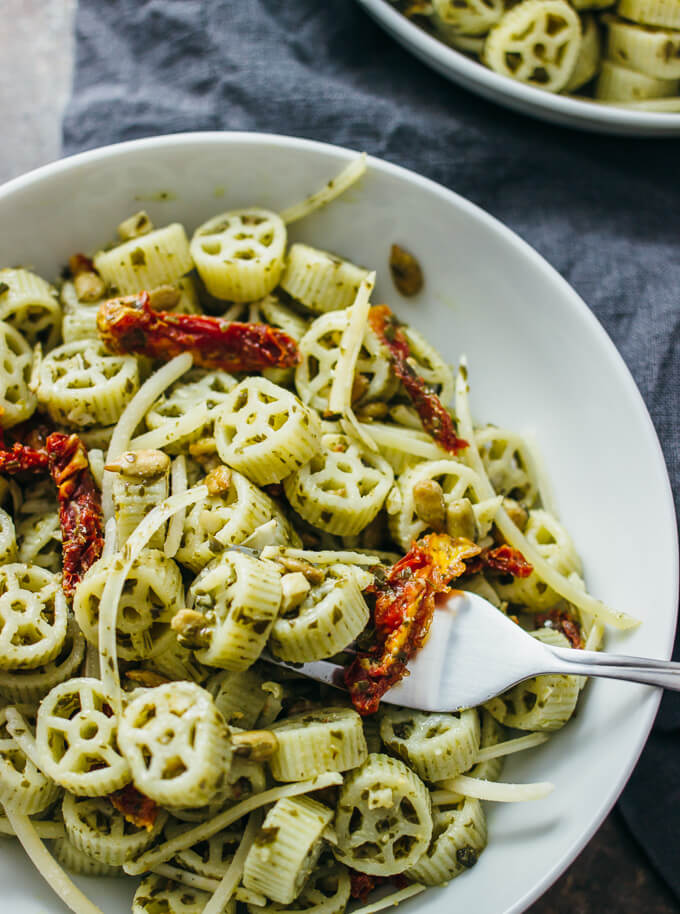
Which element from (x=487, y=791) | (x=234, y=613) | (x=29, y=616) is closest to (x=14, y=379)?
(x=29, y=616)

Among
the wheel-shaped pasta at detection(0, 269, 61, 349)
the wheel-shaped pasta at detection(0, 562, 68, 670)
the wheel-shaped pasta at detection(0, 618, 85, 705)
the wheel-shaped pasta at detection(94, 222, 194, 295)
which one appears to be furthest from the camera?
the wheel-shaped pasta at detection(94, 222, 194, 295)

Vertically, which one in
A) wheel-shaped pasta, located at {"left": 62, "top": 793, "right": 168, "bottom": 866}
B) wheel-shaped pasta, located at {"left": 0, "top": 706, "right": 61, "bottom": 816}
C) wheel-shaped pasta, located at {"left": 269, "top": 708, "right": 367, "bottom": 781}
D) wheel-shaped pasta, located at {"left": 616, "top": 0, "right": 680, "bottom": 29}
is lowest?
wheel-shaped pasta, located at {"left": 62, "top": 793, "right": 168, "bottom": 866}

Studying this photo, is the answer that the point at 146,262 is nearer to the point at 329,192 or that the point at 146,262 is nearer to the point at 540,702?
the point at 329,192

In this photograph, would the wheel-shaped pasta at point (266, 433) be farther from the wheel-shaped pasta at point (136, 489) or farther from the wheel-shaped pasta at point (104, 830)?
the wheel-shaped pasta at point (104, 830)

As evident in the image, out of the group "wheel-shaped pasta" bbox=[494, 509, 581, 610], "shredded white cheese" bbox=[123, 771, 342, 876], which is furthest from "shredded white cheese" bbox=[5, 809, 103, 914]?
"wheel-shaped pasta" bbox=[494, 509, 581, 610]

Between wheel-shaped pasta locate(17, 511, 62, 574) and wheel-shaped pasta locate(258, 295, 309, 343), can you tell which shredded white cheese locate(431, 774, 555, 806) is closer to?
wheel-shaped pasta locate(17, 511, 62, 574)
